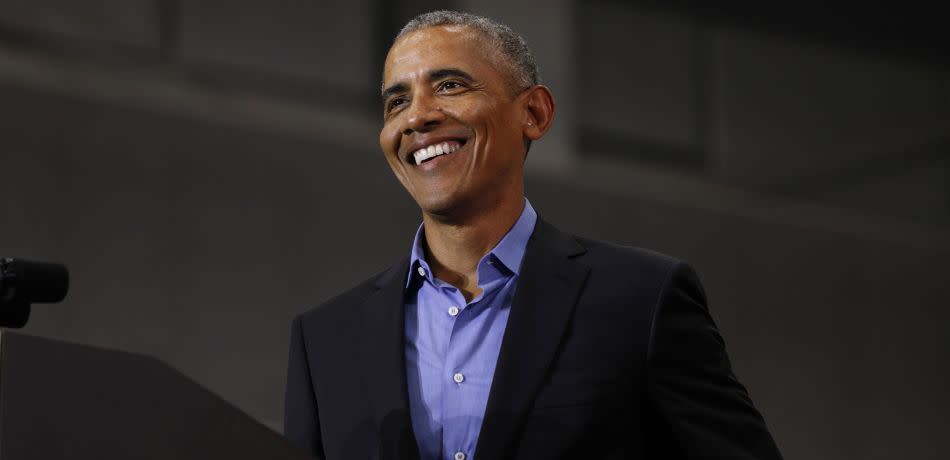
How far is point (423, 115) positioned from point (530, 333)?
282 mm

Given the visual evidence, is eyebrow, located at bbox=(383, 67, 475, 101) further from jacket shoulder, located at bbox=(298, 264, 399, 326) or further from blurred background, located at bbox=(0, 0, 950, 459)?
blurred background, located at bbox=(0, 0, 950, 459)

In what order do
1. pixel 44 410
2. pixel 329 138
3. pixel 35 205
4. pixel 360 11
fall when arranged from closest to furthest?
pixel 44 410
pixel 35 205
pixel 329 138
pixel 360 11

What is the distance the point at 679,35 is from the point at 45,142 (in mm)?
2503

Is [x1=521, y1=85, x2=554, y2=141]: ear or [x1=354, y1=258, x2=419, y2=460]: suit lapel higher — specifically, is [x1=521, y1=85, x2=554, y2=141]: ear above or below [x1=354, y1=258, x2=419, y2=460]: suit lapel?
above

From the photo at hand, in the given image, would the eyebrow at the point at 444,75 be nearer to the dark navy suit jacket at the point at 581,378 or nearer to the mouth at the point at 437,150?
the mouth at the point at 437,150

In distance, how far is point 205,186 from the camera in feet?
13.8

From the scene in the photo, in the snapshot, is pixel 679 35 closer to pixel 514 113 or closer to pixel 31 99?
pixel 31 99

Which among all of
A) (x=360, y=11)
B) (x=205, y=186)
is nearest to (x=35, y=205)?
(x=205, y=186)

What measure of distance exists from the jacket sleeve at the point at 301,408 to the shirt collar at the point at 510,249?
0.52 ft

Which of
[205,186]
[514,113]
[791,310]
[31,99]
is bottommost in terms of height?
[791,310]

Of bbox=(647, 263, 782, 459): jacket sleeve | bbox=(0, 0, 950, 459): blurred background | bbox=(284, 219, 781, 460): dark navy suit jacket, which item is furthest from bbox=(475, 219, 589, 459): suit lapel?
bbox=(0, 0, 950, 459): blurred background

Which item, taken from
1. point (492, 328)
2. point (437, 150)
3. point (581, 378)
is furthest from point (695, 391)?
point (437, 150)

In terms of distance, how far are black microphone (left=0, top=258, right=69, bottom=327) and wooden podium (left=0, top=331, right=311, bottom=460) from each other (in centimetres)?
8

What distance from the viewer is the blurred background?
4.02 metres
